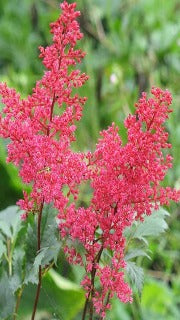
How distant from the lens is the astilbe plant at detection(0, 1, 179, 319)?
83 centimetres

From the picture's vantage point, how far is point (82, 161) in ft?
2.80

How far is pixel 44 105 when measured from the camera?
86 centimetres

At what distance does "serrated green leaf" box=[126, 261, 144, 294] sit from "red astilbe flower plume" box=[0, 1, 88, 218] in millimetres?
147

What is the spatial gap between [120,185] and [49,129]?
0.12 m

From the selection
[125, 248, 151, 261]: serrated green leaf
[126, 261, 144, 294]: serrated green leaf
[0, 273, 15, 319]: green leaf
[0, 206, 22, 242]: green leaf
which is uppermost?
[0, 206, 22, 242]: green leaf

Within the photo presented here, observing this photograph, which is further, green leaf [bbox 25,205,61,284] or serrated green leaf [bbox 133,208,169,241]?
serrated green leaf [bbox 133,208,169,241]

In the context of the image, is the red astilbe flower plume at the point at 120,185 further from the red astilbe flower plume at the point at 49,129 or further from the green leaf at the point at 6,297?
the green leaf at the point at 6,297

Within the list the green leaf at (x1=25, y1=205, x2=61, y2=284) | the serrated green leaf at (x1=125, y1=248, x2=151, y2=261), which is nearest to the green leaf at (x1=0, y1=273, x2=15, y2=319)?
the green leaf at (x1=25, y1=205, x2=61, y2=284)

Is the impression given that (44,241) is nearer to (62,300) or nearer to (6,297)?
(6,297)

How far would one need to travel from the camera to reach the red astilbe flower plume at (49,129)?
2.72 feet

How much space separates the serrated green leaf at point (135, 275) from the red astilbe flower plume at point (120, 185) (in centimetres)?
3

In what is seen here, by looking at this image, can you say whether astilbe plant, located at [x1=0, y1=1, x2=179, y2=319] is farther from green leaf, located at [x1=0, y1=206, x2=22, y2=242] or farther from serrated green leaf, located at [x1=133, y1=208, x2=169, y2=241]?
green leaf, located at [x1=0, y1=206, x2=22, y2=242]

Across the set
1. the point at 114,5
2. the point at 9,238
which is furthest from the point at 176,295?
the point at 114,5

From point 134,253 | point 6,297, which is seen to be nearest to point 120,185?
point 134,253
